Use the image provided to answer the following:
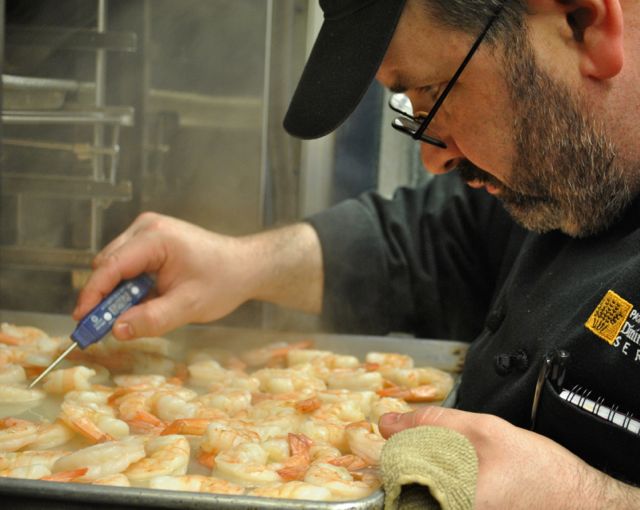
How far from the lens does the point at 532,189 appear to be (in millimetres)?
1467

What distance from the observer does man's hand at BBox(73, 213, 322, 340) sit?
1.75m

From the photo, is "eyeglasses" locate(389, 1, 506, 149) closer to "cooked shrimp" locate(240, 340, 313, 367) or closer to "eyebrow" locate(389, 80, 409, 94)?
"eyebrow" locate(389, 80, 409, 94)

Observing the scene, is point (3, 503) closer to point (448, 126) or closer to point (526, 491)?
point (526, 491)

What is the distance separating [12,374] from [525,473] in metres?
0.99

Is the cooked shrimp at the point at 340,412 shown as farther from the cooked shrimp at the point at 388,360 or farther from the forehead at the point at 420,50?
the forehead at the point at 420,50

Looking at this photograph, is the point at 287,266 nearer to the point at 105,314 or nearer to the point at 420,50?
the point at 105,314

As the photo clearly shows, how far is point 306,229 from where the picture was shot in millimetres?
2232

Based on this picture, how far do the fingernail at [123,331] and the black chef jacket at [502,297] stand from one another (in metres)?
0.63

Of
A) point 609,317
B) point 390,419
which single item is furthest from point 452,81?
point 390,419

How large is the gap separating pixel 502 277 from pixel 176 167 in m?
1.02

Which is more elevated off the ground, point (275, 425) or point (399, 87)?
point (399, 87)

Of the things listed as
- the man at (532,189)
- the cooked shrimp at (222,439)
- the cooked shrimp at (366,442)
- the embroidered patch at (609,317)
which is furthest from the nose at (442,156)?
the cooked shrimp at (222,439)

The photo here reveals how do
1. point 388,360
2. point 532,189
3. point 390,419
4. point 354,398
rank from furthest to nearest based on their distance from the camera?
point 388,360, point 354,398, point 532,189, point 390,419

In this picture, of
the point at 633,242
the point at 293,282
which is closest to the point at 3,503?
the point at 633,242
